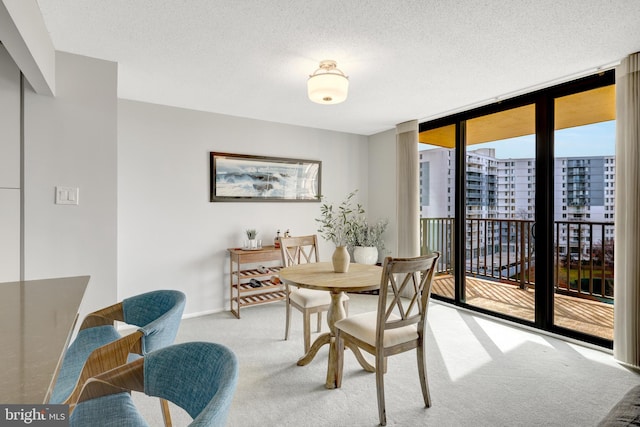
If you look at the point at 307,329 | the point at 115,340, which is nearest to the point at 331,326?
the point at 307,329

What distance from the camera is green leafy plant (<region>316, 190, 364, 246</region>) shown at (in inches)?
186

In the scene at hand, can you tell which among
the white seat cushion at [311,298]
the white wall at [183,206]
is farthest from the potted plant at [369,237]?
the white seat cushion at [311,298]

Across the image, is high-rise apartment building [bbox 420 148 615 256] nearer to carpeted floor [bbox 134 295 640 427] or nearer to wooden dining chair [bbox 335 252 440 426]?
carpeted floor [bbox 134 295 640 427]

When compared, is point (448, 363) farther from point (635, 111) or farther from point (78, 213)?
point (78, 213)

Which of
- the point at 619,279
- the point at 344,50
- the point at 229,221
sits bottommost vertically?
the point at 619,279

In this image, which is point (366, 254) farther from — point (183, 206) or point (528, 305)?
point (183, 206)

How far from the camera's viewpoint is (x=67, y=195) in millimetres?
2328

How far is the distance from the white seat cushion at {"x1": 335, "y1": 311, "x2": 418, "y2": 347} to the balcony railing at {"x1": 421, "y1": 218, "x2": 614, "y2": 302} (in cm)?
225

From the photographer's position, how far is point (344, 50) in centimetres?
236

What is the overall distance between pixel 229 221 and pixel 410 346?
269cm

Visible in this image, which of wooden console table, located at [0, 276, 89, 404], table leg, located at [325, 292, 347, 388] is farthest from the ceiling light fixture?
wooden console table, located at [0, 276, 89, 404]

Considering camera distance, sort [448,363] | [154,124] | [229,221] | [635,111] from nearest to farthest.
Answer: [635,111] → [448,363] → [154,124] → [229,221]

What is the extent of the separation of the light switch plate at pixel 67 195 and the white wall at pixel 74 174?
3 cm

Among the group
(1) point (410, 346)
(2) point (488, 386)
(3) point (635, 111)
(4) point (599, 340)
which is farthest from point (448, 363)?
(3) point (635, 111)
